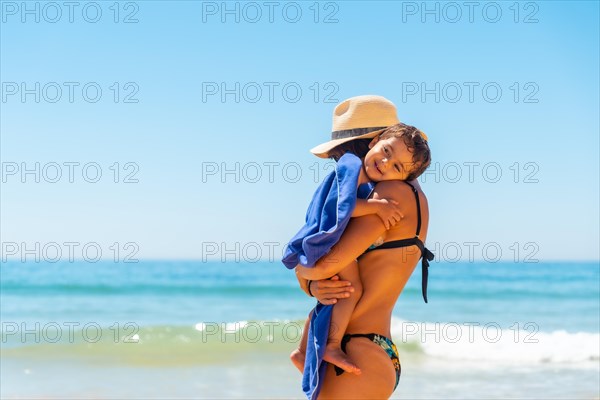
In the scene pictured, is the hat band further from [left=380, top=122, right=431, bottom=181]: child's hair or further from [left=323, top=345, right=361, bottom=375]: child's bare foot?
[left=323, top=345, right=361, bottom=375]: child's bare foot

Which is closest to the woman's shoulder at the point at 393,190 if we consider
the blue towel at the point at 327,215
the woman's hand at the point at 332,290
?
the blue towel at the point at 327,215

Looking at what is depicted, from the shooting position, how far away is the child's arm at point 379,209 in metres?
2.78

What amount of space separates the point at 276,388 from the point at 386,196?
5.45 metres

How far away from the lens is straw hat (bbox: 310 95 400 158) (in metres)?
3.00

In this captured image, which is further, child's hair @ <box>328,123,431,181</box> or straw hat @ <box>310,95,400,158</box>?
straw hat @ <box>310,95,400,158</box>

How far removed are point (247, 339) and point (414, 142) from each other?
29.9 feet

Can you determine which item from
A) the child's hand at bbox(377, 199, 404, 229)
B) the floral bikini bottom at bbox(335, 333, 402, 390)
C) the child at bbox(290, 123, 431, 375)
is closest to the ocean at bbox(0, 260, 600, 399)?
the floral bikini bottom at bbox(335, 333, 402, 390)

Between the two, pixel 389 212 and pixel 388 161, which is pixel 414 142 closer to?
pixel 388 161

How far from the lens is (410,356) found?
10695 millimetres

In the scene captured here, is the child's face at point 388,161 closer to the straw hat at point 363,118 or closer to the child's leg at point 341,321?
the straw hat at point 363,118

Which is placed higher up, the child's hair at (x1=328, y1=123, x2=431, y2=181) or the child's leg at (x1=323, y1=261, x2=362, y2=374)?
the child's hair at (x1=328, y1=123, x2=431, y2=181)

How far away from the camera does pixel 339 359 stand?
285 cm

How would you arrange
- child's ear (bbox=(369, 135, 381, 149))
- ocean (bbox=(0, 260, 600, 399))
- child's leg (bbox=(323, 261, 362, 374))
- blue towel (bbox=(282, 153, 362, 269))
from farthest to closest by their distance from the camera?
ocean (bbox=(0, 260, 600, 399)) → child's ear (bbox=(369, 135, 381, 149)) → child's leg (bbox=(323, 261, 362, 374)) → blue towel (bbox=(282, 153, 362, 269))

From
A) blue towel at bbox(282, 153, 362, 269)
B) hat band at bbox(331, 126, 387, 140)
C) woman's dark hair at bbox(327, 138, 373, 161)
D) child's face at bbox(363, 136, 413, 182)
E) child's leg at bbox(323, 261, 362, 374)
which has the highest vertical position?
hat band at bbox(331, 126, 387, 140)
